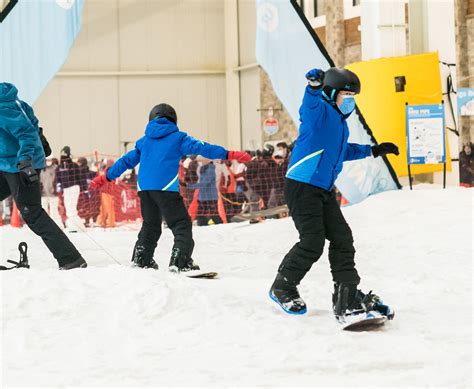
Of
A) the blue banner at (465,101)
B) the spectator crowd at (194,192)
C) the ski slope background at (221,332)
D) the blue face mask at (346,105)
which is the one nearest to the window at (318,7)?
the spectator crowd at (194,192)

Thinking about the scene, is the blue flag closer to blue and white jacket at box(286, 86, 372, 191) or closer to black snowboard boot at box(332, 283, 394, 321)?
blue and white jacket at box(286, 86, 372, 191)

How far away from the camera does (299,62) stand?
12750 millimetres

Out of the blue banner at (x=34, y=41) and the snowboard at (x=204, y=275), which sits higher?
the blue banner at (x=34, y=41)

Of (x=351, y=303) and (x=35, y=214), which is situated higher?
(x=35, y=214)

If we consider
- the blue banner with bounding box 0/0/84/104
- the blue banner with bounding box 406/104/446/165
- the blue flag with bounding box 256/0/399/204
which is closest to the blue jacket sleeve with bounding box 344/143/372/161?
the blue flag with bounding box 256/0/399/204

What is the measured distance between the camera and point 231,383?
377 cm

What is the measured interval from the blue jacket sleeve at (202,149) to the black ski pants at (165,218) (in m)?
0.41

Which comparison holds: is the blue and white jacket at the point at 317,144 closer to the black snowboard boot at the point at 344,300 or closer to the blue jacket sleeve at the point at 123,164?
the black snowboard boot at the point at 344,300

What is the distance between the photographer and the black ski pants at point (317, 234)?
5.22 m

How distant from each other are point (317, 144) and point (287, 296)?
0.94 metres

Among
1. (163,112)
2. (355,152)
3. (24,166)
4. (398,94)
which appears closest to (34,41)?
(398,94)

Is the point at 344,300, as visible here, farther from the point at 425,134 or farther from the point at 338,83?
the point at 425,134

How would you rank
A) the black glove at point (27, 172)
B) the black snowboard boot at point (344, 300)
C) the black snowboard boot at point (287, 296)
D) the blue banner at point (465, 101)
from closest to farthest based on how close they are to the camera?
the black snowboard boot at point (344, 300) → the black snowboard boot at point (287, 296) → the black glove at point (27, 172) → the blue banner at point (465, 101)

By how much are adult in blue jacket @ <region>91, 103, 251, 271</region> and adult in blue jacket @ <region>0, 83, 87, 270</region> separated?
2.22ft
